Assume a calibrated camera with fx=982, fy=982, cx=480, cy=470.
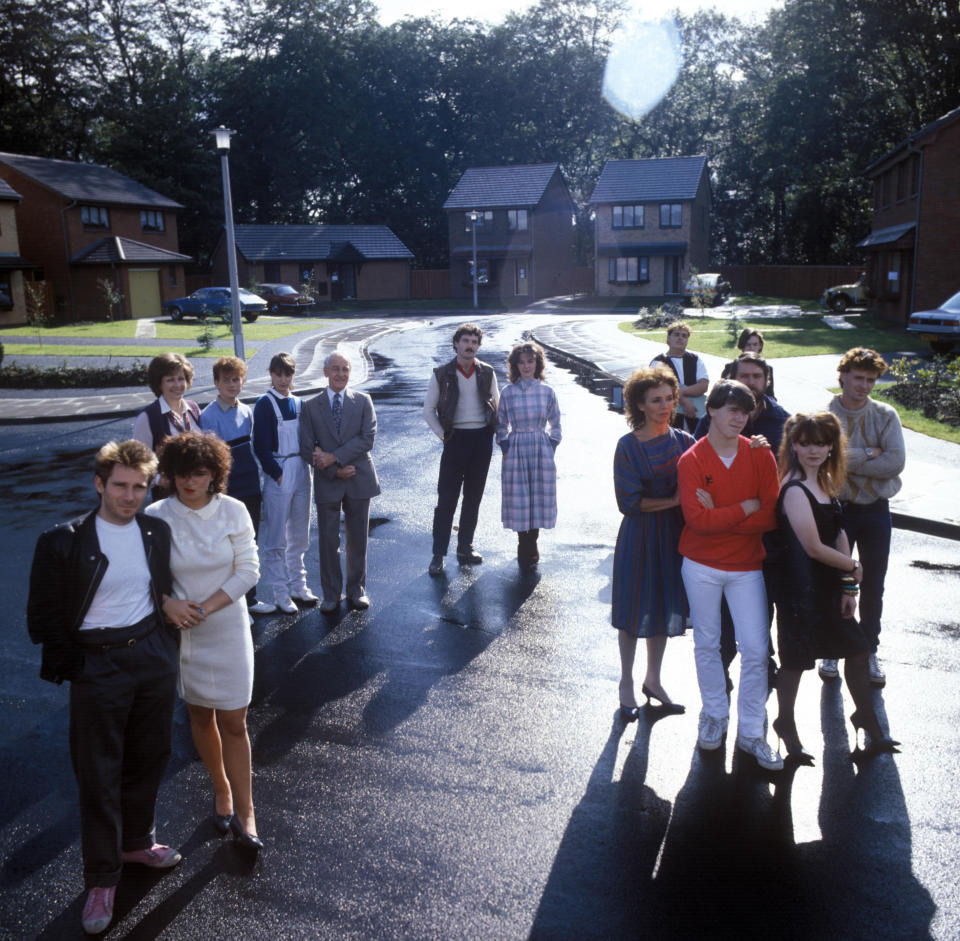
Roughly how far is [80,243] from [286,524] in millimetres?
49188

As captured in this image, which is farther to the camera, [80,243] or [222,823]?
[80,243]

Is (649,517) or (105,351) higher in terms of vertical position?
(649,517)

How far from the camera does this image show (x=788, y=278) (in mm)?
62062

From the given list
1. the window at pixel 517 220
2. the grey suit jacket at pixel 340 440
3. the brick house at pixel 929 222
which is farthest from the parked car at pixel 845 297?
the grey suit jacket at pixel 340 440

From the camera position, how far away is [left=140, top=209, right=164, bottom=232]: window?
5653 centimetres

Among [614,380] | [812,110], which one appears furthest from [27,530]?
[812,110]

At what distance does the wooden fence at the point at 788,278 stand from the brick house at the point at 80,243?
36.2m

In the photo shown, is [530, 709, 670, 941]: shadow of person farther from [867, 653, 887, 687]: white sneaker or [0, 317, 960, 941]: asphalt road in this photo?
[867, 653, 887, 687]: white sneaker

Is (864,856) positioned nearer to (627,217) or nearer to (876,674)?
(876,674)

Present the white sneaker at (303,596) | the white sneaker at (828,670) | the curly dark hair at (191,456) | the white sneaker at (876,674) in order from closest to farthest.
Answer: the curly dark hair at (191,456) < the white sneaker at (876,674) < the white sneaker at (828,670) < the white sneaker at (303,596)

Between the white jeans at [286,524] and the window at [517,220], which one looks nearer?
the white jeans at [286,524]

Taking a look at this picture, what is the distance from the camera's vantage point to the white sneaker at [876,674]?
20.0 ft

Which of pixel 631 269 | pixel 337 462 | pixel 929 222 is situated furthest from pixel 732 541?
pixel 631 269

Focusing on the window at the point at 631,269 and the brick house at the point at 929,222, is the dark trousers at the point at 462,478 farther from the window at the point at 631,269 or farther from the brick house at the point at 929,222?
the window at the point at 631,269
